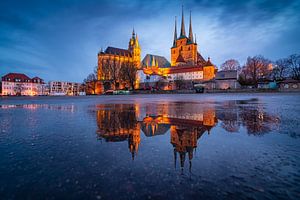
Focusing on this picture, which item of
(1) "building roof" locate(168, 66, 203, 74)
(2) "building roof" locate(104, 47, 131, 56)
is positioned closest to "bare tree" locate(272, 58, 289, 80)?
(1) "building roof" locate(168, 66, 203, 74)

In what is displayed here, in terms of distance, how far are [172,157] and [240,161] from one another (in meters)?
0.65

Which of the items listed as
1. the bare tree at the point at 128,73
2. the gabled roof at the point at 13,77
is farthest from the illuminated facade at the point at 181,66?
the gabled roof at the point at 13,77

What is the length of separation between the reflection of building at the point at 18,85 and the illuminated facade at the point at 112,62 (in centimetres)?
3359

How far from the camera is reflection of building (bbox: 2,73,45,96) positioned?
75.0 meters

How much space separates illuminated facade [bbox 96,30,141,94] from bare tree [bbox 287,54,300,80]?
54261mm

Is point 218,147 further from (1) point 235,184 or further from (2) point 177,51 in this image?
(2) point 177,51

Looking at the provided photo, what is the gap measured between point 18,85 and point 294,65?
108 meters

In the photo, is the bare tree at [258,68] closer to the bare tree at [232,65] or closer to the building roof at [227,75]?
the building roof at [227,75]

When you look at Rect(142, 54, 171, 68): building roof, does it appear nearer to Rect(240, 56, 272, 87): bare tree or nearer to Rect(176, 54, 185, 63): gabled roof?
Rect(176, 54, 185, 63): gabled roof

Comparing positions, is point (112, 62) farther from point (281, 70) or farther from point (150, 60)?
point (281, 70)

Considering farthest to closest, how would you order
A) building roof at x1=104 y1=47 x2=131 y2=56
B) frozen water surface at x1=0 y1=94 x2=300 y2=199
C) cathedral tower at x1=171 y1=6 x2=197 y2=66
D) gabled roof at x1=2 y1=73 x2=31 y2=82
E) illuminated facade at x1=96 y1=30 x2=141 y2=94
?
1. cathedral tower at x1=171 y1=6 x2=197 y2=66
2. building roof at x1=104 y1=47 x2=131 y2=56
3. gabled roof at x1=2 y1=73 x2=31 y2=82
4. illuminated facade at x1=96 y1=30 x2=141 y2=94
5. frozen water surface at x1=0 y1=94 x2=300 y2=199

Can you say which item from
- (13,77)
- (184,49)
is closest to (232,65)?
(184,49)

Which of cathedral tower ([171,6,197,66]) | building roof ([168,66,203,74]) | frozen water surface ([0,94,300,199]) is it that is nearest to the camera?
frozen water surface ([0,94,300,199])

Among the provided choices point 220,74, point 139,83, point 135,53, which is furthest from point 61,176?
point 135,53
